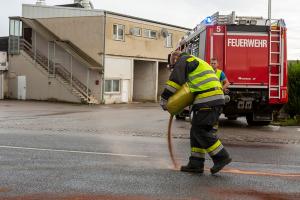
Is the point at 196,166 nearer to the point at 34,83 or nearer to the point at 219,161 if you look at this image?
the point at 219,161

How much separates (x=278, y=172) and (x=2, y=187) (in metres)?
3.93

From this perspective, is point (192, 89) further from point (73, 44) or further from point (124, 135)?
point (73, 44)

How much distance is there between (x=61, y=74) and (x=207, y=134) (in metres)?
34.1

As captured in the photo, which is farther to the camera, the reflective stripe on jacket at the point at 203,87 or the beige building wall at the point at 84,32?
the beige building wall at the point at 84,32

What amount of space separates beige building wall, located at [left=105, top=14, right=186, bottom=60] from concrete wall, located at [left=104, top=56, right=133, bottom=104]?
1.76 feet

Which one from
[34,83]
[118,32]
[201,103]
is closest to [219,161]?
[201,103]

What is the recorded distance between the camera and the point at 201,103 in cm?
739

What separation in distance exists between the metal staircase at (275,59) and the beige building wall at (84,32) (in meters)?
24.3

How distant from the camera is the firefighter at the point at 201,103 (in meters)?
7.32

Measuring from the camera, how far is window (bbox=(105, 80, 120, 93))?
40.1 meters

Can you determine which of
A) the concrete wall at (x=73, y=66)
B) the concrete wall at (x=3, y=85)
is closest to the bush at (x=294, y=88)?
the concrete wall at (x=73, y=66)

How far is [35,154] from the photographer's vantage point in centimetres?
905

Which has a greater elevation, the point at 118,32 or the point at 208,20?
the point at 118,32

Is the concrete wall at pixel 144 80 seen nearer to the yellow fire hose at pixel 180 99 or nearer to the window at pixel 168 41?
the window at pixel 168 41
